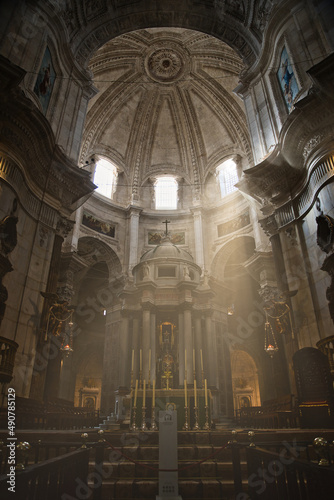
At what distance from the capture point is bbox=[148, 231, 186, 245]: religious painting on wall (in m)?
23.6

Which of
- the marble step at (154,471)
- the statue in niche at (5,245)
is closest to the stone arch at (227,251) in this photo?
the statue in niche at (5,245)

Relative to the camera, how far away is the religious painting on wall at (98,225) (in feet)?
71.3

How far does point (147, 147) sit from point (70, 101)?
1285 centimetres

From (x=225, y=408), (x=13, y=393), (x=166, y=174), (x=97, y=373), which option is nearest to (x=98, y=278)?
(x=97, y=373)

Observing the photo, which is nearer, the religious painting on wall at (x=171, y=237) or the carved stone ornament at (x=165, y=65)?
the religious painting on wall at (x=171, y=237)

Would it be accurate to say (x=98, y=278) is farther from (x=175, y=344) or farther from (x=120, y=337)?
(x=175, y=344)

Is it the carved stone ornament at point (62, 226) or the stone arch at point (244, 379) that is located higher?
the carved stone ornament at point (62, 226)

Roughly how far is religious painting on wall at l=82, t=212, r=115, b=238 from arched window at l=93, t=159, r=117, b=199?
257 cm

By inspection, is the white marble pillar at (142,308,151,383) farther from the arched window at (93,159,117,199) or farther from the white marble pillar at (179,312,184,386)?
the arched window at (93,159,117,199)

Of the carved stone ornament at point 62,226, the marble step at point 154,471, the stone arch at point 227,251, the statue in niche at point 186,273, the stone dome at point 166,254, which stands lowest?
the marble step at point 154,471

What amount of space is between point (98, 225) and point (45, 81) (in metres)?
10.6

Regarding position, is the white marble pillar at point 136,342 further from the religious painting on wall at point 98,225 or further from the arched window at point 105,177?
the arched window at point 105,177

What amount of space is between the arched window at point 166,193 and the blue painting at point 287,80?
13.0 m

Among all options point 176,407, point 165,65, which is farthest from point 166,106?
point 176,407
